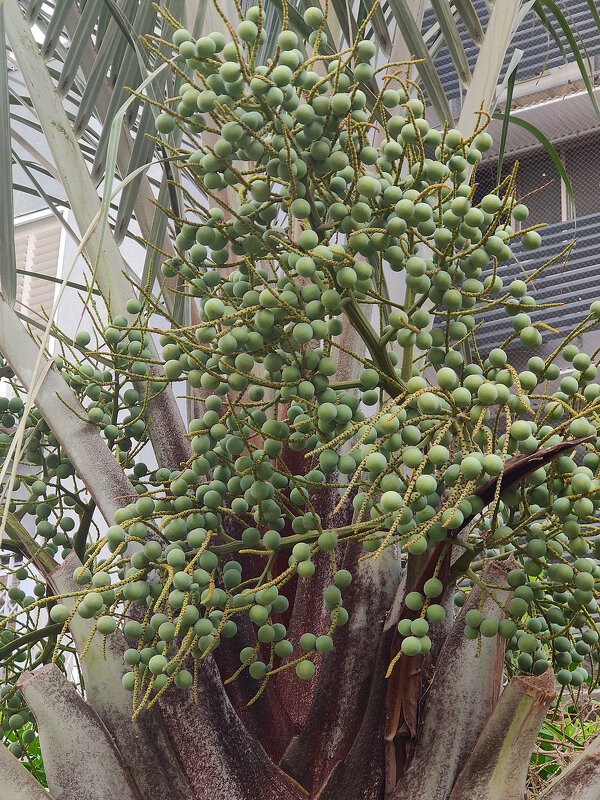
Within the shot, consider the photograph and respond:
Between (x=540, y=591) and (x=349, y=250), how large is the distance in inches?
10.4

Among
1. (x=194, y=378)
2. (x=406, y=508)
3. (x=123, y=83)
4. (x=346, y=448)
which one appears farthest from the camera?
(x=123, y=83)

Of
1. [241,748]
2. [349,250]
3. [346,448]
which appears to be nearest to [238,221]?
[349,250]

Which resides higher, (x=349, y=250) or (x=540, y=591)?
(x=349, y=250)

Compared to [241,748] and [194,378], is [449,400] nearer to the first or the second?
→ [194,378]

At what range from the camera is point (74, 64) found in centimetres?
89

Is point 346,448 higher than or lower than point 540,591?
higher

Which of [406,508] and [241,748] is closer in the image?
[406,508]

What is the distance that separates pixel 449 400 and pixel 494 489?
76mm

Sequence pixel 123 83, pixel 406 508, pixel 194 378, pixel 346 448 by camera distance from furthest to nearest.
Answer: pixel 123 83 → pixel 346 448 → pixel 194 378 → pixel 406 508

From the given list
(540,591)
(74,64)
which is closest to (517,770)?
(540,591)

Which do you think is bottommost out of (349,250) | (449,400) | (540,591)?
(540,591)

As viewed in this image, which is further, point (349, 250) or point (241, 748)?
point (241, 748)

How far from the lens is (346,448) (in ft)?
2.64

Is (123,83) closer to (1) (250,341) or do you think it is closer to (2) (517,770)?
(1) (250,341)
